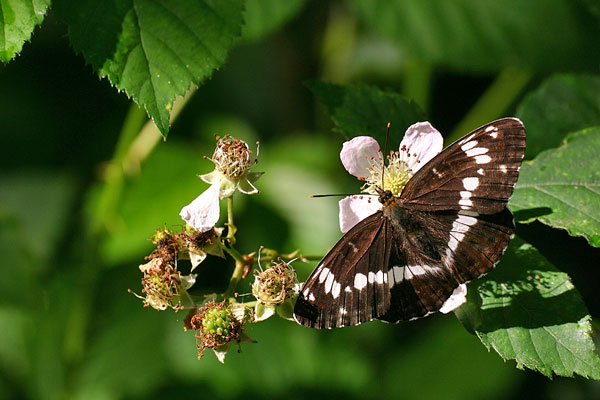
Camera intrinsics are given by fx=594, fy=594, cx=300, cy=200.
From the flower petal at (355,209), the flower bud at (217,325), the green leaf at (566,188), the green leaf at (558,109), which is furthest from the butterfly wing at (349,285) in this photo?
the green leaf at (558,109)

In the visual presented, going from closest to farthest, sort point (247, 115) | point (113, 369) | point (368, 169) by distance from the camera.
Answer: point (368, 169)
point (113, 369)
point (247, 115)

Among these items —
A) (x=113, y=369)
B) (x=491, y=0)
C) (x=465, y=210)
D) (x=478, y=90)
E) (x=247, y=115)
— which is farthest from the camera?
(x=247, y=115)

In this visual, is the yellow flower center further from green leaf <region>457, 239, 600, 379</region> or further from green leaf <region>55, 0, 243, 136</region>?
green leaf <region>55, 0, 243, 136</region>

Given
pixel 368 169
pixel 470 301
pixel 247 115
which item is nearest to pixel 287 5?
pixel 368 169

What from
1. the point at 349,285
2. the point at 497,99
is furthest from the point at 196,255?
the point at 497,99

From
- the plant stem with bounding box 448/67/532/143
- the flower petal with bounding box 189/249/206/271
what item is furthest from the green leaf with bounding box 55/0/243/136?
the plant stem with bounding box 448/67/532/143

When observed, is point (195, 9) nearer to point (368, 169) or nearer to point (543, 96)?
point (368, 169)

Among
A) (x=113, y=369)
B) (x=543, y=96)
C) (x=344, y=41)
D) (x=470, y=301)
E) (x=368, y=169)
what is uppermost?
(x=344, y=41)
